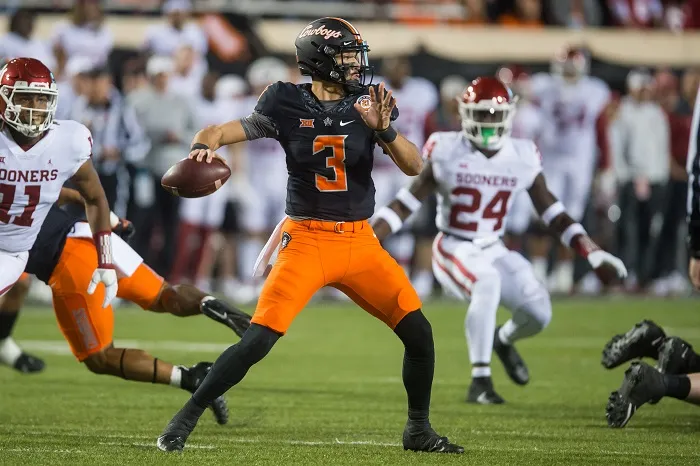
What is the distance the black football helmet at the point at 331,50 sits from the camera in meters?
4.79

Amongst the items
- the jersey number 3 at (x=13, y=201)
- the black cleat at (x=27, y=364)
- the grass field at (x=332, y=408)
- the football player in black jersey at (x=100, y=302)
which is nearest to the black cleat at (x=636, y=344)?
the grass field at (x=332, y=408)

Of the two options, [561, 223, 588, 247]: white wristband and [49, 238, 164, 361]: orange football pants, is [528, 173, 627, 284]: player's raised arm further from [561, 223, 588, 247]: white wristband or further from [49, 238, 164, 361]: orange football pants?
[49, 238, 164, 361]: orange football pants

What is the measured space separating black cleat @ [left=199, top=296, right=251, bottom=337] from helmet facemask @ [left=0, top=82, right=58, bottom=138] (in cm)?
104

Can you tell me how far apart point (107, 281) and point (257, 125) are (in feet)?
3.05

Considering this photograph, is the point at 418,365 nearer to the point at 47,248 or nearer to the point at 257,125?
the point at 257,125

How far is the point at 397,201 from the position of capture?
641cm

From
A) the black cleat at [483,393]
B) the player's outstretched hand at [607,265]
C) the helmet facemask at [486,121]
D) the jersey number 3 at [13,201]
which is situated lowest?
the black cleat at [483,393]

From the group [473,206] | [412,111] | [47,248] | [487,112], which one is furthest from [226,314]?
[412,111]

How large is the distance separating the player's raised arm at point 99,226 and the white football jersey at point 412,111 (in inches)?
234

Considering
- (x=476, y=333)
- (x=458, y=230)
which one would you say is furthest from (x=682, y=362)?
(x=458, y=230)

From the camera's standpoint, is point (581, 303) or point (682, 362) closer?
point (682, 362)

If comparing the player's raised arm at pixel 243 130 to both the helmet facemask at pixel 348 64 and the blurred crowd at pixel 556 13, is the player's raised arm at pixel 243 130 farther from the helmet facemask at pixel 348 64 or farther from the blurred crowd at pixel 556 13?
the blurred crowd at pixel 556 13

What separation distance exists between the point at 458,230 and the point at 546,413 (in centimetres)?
122

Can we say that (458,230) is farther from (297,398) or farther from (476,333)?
(297,398)
